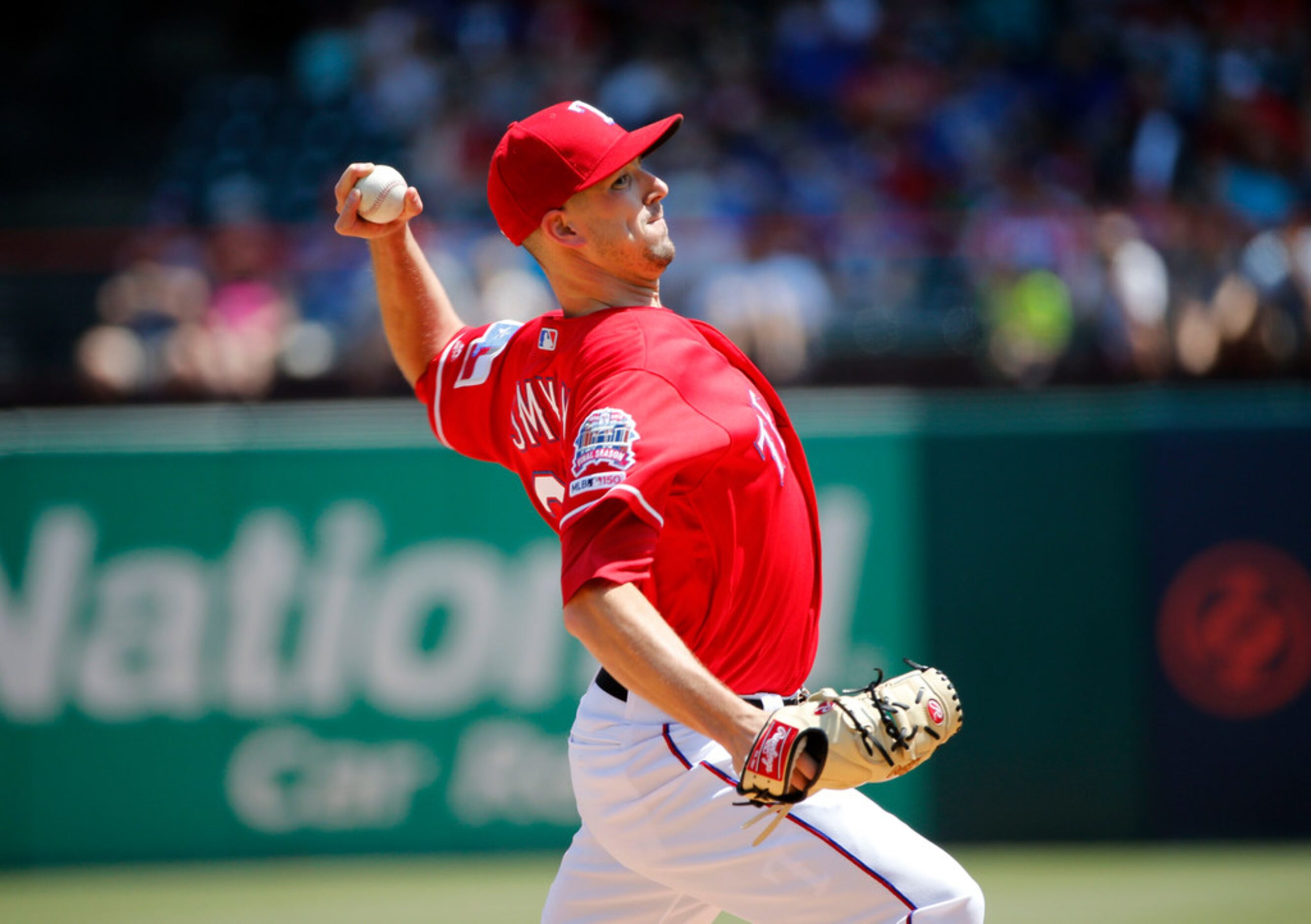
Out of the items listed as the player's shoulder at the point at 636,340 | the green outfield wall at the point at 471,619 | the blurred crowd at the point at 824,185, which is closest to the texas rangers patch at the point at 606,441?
the player's shoulder at the point at 636,340

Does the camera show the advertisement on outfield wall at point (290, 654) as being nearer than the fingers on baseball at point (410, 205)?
No

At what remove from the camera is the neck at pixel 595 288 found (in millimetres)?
3051

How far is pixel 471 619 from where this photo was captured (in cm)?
698

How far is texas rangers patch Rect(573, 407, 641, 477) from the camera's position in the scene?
255 centimetres

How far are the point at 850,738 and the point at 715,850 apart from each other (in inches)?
14.8

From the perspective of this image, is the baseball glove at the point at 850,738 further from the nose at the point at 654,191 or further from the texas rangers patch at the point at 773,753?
the nose at the point at 654,191

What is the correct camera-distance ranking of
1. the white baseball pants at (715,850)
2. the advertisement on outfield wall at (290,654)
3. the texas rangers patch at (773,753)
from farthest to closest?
the advertisement on outfield wall at (290,654) → the white baseball pants at (715,850) → the texas rangers patch at (773,753)

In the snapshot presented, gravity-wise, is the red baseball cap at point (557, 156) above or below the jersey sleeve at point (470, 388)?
above

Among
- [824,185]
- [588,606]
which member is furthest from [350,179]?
[824,185]

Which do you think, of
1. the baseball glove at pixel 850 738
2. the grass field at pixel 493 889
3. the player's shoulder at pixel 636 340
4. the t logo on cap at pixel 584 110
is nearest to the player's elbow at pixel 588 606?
the baseball glove at pixel 850 738

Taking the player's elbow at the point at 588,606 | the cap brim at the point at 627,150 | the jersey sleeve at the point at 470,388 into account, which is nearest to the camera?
the player's elbow at the point at 588,606

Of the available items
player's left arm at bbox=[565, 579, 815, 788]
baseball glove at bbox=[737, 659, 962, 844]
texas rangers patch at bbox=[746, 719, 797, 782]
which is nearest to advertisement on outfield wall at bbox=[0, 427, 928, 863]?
baseball glove at bbox=[737, 659, 962, 844]

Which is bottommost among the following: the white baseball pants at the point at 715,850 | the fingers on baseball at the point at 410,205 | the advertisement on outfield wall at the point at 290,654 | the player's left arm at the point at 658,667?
the advertisement on outfield wall at the point at 290,654

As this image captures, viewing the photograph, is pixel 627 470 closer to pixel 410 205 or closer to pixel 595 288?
pixel 595 288
